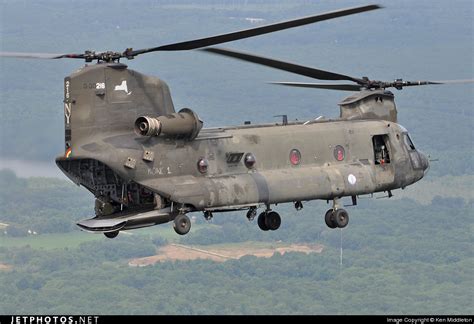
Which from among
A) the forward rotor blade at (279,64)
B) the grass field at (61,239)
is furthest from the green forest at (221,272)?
the forward rotor blade at (279,64)

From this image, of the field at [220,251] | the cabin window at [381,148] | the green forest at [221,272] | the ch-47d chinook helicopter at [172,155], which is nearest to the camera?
the ch-47d chinook helicopter at [172,155]

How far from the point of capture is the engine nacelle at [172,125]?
4284 centimetres

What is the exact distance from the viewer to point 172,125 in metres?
43.1

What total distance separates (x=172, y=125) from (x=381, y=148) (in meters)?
9.50

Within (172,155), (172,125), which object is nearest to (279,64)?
(172,125)

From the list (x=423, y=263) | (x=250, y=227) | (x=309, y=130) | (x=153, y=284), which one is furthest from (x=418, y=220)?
(x=309, y=130)

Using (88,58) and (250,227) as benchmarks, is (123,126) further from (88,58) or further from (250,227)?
(250,227)

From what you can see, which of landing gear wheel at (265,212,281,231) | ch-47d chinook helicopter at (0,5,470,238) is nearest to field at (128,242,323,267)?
landing gear wheel at (265,212,281,231)

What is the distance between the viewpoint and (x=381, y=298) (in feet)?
461

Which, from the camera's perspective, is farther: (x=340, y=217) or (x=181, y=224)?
(x=340, y=217)

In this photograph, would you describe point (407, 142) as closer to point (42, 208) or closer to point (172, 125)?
point (172, 125)

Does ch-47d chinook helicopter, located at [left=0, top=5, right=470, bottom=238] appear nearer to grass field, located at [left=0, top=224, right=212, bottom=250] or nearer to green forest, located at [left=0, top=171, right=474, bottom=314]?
green forest, located at [left=0, top=171, right=474, bottom=314]

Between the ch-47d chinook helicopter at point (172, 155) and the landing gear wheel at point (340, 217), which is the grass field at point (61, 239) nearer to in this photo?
the landing gear wheel at point (340, 217)

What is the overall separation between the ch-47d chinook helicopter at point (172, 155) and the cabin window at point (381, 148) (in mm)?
1976
